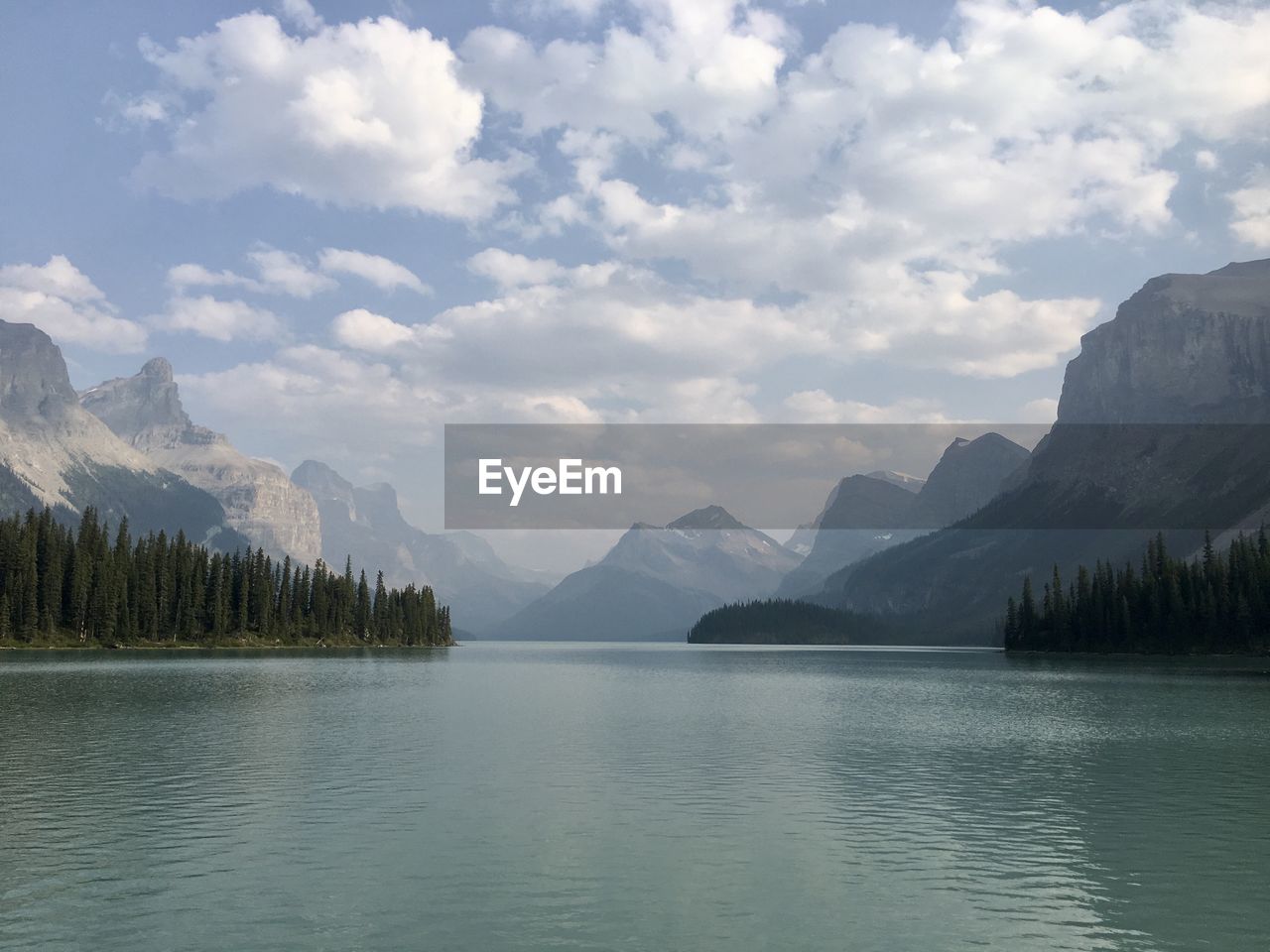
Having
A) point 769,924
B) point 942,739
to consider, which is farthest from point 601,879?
point 942,739

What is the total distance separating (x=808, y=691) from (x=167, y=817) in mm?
91971

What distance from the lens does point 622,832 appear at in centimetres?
3759

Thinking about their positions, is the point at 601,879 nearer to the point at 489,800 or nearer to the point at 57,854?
the point at 489,800

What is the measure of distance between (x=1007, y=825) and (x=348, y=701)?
69963 mm

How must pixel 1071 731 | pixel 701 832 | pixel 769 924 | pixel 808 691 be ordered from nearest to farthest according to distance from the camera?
pixel 769 924 < pixel 701 832 < pixel 1071 731 < pixel 808 691

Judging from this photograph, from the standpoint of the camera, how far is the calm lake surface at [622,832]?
1038 inches

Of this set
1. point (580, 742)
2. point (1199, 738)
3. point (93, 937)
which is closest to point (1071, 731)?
point (1199, 738)

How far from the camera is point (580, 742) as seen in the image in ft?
210

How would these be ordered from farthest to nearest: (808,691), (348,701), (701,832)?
(808,691)
(348,701)
(701,832)

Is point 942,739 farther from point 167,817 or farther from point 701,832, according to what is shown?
point 167,817

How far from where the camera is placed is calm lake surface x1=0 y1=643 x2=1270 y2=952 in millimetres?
26359

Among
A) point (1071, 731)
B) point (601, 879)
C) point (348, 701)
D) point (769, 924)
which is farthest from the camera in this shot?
point (348, 701)

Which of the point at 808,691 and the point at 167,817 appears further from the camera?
the point at 808,691

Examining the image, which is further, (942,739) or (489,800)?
(942,739)
